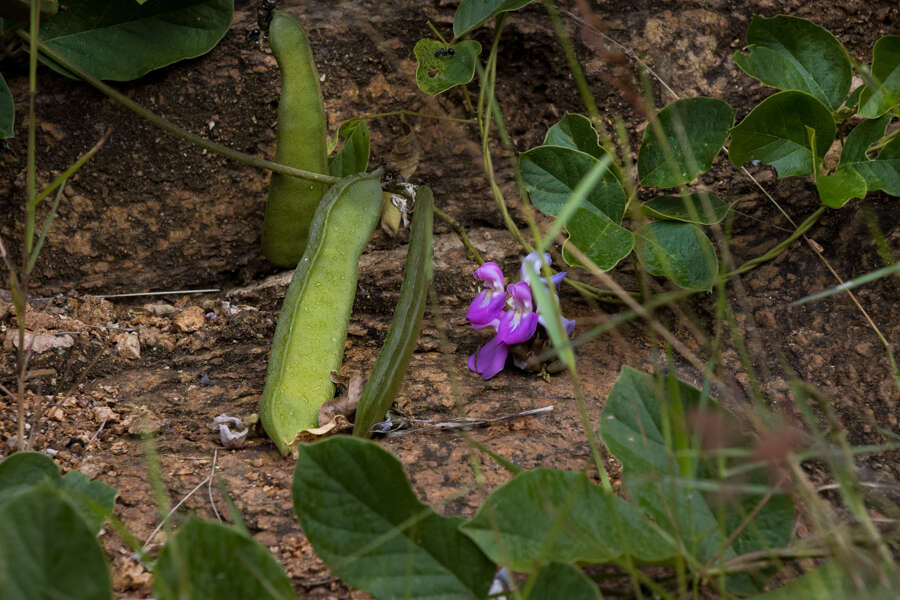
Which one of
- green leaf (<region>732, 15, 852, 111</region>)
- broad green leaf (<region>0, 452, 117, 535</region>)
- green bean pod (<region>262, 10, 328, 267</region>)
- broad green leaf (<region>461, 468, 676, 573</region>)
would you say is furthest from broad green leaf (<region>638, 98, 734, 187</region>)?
broad green leaf (<region>0, 452, 117, 535</region>)

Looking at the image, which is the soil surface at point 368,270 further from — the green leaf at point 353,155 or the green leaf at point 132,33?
the green leaf at point 353,155

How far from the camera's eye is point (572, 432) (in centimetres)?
117

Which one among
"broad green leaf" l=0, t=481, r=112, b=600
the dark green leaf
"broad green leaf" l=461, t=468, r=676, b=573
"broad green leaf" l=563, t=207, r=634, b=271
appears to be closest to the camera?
"broad green leaf" l=0, t=481, r=112, b=600

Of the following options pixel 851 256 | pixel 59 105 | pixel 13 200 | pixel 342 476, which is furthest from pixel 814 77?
pixel 13 200

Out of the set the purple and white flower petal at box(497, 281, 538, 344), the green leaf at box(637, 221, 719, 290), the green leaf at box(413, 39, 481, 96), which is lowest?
the purple and white flower petal at box(497, 281, 538, 344)

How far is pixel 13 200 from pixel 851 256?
1593mm

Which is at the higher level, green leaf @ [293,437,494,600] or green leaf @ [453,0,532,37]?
green leaf @ [453,0,532,37]

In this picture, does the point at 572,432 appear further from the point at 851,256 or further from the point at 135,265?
the point at 135,265

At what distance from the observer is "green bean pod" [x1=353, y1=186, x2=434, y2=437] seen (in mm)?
1152

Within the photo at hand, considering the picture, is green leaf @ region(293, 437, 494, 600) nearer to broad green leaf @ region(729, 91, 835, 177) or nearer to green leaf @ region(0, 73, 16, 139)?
broad green leaf @ region(729, 91, 835, 177)

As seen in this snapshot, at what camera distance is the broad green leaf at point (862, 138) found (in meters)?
1.30

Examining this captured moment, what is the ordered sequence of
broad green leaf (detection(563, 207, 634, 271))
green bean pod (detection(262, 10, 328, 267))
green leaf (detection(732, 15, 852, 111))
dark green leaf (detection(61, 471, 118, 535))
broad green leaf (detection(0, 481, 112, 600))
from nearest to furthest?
broad green leaf (detection(0, 481, 112, 600)), dark green leaf (detection(61, 471, 118, 535)), broad green leaf (detection(563, 207, 634, 271)), green leaf (detection(732, 15, 852, 111)), green bean pod (detection(262, 10, 328, 267))

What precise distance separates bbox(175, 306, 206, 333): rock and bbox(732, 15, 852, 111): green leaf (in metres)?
1.08

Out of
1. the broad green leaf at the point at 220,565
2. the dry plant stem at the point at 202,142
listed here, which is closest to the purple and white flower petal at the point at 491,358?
the dry plant stem at the point at 202,142
